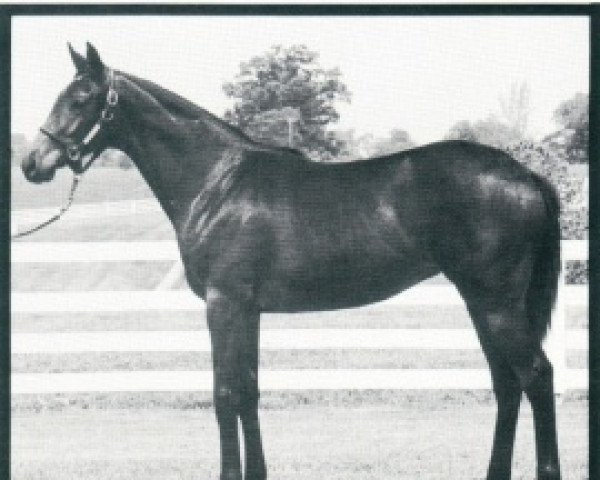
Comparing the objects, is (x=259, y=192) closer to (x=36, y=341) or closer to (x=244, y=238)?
(x=244, y=238)

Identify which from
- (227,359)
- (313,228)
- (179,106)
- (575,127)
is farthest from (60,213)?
(575,127)

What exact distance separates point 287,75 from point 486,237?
4.35 ft

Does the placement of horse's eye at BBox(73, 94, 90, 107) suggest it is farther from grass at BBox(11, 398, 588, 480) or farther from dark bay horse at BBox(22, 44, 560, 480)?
grass at BBox(11, 398, 588, 480)

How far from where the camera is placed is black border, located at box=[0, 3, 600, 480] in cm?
412

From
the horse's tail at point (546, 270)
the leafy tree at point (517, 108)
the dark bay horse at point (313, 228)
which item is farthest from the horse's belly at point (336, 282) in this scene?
the leafy tree at point (517, 108)

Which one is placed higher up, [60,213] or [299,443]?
[60,213]

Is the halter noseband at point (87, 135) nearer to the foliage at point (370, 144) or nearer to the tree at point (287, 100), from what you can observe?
the tree at point (287, 100)

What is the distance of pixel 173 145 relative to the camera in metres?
3.75

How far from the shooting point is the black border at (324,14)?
4.12 metres

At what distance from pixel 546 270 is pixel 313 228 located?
1.06 meters

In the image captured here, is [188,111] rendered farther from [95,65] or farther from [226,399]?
[226,399]

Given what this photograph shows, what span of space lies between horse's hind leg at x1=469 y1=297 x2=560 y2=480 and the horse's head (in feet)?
6.24

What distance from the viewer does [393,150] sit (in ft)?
13.8

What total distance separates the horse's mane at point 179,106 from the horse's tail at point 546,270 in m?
1.37
